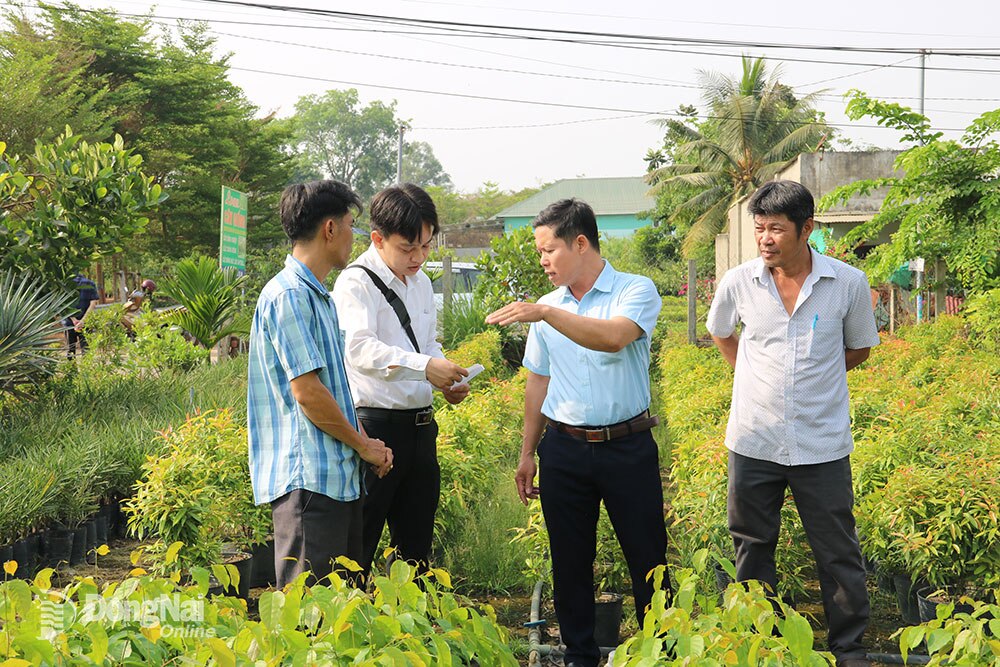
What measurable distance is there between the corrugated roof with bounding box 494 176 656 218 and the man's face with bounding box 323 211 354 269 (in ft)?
193

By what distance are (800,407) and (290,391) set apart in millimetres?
1832

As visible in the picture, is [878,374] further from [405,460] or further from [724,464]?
[405,460]

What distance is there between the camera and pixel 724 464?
453 cm

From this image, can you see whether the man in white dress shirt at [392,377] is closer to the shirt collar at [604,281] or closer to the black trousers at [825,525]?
the shirt collar at [604,281]

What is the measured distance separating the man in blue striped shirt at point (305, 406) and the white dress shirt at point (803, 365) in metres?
1.48

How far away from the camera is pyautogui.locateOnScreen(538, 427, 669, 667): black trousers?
3568 mm

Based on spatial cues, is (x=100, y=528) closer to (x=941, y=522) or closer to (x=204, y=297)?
(x=204, y=297)

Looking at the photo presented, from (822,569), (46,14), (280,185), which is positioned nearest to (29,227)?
(822,569)

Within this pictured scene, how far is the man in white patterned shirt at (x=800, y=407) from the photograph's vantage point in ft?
11.6

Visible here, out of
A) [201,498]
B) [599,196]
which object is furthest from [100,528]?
[599,196]

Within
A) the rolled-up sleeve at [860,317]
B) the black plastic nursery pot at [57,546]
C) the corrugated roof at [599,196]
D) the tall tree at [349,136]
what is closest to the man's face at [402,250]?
the rolled-up sleeve at [860,317]

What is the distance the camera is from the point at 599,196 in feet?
221

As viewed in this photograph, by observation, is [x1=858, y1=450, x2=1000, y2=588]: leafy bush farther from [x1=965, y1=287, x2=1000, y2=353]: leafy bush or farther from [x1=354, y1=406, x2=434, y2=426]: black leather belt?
[x1=965, y1=287, x2=1000, y2=353]: leafy bush

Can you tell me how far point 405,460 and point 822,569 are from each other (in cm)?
161
